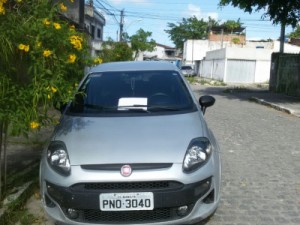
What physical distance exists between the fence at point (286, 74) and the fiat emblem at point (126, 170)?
16.1m

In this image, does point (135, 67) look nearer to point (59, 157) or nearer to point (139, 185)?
point (59, 157)

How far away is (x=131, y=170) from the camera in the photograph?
11.5 feet

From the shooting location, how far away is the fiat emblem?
11.4 feet

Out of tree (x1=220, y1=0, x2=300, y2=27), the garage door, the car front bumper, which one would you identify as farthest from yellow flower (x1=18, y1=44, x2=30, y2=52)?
the garage door

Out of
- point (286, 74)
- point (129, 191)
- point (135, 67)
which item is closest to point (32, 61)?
point (129, 191)

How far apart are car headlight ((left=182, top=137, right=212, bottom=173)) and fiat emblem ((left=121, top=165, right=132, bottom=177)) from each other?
0.47 metres

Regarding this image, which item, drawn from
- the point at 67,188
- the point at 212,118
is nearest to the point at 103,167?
the point at 67,188

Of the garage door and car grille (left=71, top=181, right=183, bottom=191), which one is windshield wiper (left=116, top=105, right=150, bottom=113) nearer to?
car grille (left=71, top=181, right=183, bottom=191)

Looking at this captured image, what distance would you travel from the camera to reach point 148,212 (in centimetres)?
357

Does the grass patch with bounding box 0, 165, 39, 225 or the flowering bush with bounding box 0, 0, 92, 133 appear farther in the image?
the grass patch with bounding box 0, 165, 39, 225

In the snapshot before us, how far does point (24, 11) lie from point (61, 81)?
0.75 meters

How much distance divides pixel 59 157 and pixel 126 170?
71 cm

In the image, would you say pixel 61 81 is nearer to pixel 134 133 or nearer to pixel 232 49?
pixel 134 133

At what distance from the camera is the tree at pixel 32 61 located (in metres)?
3.56
